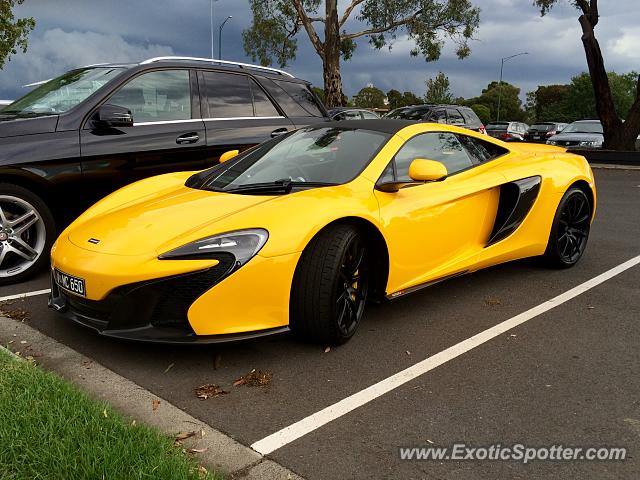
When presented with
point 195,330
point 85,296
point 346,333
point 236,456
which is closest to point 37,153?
point 85,296

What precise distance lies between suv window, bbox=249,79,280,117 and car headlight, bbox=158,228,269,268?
3.21 m

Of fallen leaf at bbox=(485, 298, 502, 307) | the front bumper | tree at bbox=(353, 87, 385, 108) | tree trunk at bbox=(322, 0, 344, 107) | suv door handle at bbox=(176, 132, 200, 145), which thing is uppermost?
tree at bbox=(353, 87, 385, 108)

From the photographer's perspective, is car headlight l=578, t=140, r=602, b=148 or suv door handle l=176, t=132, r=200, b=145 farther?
car headlight l=578, t=140, r=602, b=148

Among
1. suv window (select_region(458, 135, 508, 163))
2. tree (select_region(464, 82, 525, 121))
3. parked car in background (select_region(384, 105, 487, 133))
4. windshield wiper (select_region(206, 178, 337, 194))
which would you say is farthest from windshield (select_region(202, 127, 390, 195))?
tree (select_region(464, 82, 525, 121))

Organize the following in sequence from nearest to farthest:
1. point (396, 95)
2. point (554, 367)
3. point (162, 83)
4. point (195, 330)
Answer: point (195, 330) < point (554, 367) < point (162, 83) < point (396, 95)

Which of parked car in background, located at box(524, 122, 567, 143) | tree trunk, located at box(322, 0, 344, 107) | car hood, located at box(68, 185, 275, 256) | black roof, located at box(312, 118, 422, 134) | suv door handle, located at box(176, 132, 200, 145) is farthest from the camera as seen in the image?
parked car in background, located at box(524, 122, 567, 143)

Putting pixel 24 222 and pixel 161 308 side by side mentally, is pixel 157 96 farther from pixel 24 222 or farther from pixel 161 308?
pixel 161 308

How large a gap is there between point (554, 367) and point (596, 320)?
3.15ft

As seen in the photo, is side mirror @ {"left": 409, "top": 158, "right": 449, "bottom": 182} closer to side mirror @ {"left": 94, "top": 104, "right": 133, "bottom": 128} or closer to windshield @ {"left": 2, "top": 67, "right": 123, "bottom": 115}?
side mirror @ {"left": 94, "top": 104, "right": 133, "bottom": 128}

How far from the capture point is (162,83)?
5461mm

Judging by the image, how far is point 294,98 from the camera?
6.48 m

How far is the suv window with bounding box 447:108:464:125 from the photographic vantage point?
14477mm

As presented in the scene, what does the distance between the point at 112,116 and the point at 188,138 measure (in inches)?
33.4

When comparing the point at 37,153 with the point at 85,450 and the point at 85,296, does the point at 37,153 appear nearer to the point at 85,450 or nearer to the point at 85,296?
the point at 85,296
